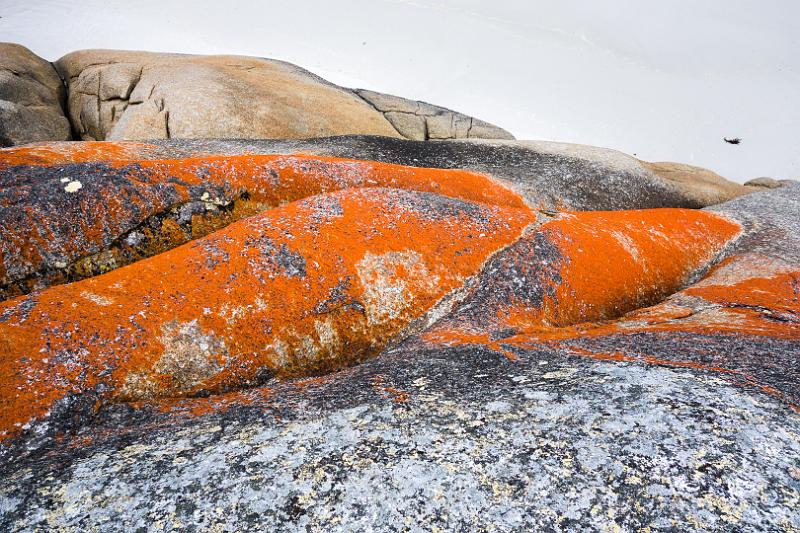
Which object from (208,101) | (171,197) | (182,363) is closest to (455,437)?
(182,363)

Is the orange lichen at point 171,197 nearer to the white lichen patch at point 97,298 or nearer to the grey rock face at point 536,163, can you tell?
the white lichen patch at point 97,298

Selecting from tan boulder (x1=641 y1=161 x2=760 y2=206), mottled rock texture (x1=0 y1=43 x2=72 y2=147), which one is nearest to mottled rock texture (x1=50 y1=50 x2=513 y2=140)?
mottled rock texture (x1=0 y1=43 x2=72 y2=147)

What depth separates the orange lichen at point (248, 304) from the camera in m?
6.42

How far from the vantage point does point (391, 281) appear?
889 centimetres

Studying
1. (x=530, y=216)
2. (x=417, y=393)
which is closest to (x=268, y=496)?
(x=417, y=393)

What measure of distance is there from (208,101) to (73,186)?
586 inches

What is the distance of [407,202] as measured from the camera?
425 inches

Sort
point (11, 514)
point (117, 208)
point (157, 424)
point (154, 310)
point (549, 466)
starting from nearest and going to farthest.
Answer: point (11, 514) → point (549, 466) → point (157, 424) → point (154, 310) → point (117, 208)

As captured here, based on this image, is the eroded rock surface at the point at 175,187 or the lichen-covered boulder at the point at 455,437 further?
the eroded rock surface at the point at 175,187

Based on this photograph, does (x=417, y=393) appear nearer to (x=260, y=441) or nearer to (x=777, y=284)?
(x=260, y=441)

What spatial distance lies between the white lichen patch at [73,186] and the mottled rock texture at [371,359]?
9 cm

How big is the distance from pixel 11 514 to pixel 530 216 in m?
10.5

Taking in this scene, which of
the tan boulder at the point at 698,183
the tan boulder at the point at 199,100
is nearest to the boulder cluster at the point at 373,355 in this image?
the tan boulder at the point at 698,183

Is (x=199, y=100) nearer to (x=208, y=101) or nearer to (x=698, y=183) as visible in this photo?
(x=208, y=101)
